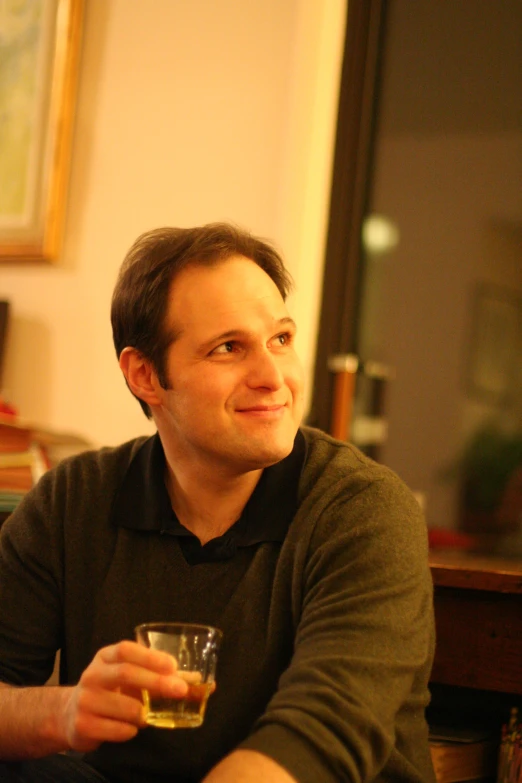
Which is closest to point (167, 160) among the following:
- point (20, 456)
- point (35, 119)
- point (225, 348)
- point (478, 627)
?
point (35, 119)

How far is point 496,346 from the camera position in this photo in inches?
97.2

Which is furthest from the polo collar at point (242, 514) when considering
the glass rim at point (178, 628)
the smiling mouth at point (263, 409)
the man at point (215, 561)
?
the glass rim at point (178, 628)

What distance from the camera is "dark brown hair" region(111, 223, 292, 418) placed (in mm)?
1538

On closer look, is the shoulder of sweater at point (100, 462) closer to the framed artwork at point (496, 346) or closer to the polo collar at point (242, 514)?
the polo collar at point (242, 514)

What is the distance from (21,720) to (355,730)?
505mm

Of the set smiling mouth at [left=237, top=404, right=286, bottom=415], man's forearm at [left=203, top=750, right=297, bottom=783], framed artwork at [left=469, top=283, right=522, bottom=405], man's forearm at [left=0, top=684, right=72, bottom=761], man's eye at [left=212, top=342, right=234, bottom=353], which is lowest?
man's forearm at [left=0, top=684, right=72, bottom=761]

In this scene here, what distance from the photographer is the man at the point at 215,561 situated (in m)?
1.19

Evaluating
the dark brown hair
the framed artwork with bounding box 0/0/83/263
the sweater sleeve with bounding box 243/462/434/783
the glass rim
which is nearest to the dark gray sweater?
the sweater sleeve with bounding box 243/462/434/783

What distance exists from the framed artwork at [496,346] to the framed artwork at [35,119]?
1.21m

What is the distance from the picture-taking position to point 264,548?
4.71ft

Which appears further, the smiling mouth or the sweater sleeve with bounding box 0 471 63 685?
the sweater sleeve with bounding box 0 471 63 685

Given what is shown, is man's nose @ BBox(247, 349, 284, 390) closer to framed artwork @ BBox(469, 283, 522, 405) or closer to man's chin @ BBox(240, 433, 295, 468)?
man's chin @ BBox(240, 433, 295, 468)

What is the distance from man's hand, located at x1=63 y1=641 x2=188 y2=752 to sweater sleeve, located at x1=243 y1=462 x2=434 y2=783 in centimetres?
12

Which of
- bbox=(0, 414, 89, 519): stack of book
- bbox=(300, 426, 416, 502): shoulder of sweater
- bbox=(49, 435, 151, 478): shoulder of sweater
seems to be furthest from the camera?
bbox=(0, 414, 89, 519): stack of book
